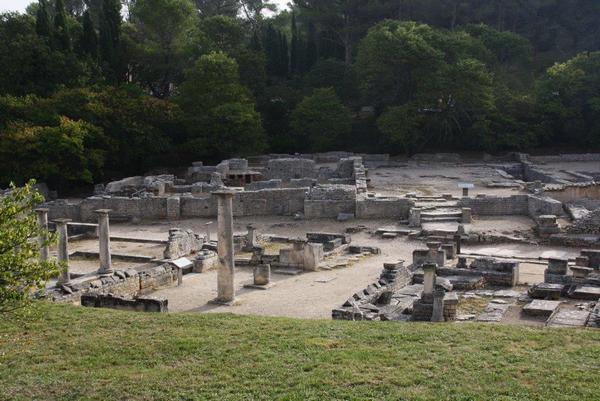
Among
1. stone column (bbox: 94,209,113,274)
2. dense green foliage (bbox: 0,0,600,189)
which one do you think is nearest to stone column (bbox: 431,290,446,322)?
stone column (bbox: 94,209,113,274)

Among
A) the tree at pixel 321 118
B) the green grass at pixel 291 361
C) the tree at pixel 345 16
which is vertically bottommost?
the green grass at pixel 291 361

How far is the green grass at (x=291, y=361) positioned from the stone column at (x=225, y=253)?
5568 mm

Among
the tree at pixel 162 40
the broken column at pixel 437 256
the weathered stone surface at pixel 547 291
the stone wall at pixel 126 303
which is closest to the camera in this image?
the stone wall at pixel 126 303

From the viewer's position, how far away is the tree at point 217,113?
52.6m

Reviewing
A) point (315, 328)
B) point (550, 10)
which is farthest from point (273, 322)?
point (550, 10)

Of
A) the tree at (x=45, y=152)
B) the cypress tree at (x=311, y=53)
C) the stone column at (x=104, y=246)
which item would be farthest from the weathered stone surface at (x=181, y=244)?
the cypress tree at (x=311, y=53)

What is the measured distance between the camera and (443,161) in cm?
5541

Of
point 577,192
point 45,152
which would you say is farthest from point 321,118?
point 577,192

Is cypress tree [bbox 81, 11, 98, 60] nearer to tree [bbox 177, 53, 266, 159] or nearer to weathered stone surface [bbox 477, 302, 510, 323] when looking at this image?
tree [bbox 177, 53, 266, 159]

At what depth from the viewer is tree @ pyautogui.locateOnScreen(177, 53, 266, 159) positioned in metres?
52.6

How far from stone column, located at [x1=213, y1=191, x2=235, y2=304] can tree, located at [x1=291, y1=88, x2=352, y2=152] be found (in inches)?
1464

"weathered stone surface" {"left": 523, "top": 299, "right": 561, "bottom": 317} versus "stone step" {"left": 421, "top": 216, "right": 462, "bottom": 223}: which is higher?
"stone step" {"left": 421, "top": 216, "right": 462, "bottom": 223}

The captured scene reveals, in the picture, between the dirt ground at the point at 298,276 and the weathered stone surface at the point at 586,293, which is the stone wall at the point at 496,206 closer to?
the dirt ground at the point at 298,276

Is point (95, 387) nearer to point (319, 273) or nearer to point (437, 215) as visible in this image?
point (319, 273)
